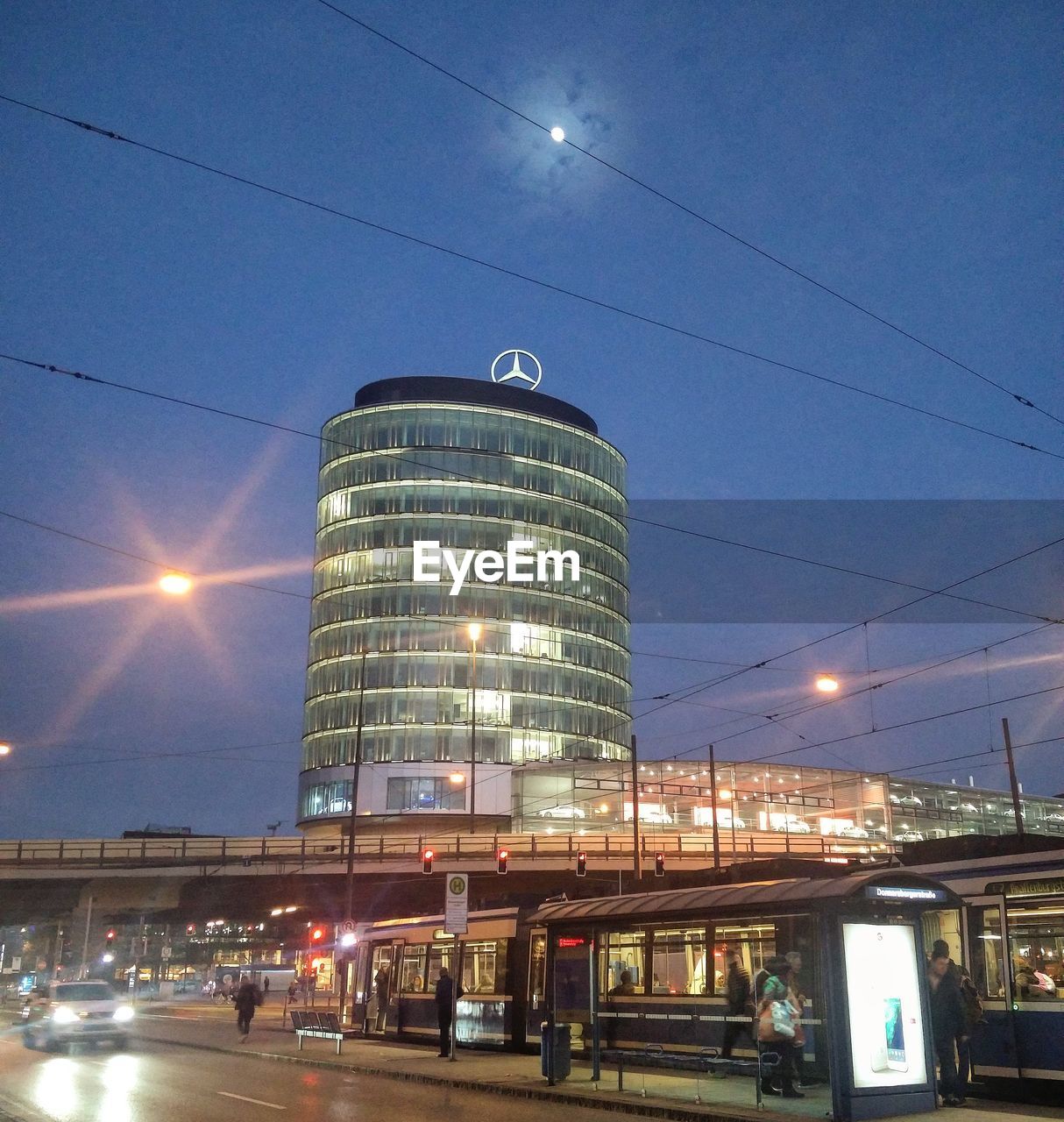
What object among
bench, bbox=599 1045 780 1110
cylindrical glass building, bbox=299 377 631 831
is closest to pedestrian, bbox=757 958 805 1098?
bench, bbox=599 1045 780 1110

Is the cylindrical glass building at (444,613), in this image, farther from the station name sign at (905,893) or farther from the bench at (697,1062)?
the station name sign at (905,893)

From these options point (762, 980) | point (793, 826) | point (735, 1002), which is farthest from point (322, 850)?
point (762, 980)

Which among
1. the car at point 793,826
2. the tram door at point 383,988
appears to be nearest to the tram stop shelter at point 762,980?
the tram door at point 383,988

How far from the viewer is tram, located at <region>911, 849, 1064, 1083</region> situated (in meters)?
15.7

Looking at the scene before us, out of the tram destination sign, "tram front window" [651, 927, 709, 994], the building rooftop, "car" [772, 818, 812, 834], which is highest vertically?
the building rooftop

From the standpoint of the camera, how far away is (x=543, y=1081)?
19.0 metres

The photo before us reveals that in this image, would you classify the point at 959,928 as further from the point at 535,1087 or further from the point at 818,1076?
the point at 535,1087

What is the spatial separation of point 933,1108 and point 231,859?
156 ft

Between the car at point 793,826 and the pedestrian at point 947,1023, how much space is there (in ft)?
230

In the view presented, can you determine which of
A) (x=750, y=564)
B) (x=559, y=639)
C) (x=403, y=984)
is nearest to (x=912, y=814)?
(x=750, y=564)

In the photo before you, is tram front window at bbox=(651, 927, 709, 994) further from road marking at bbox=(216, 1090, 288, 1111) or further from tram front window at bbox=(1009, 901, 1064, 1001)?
road marking at bbox=(216, 1090, 288, 1111)

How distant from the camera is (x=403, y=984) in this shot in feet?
101

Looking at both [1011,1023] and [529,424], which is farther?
[529,424]

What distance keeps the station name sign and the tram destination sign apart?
1885 mm
